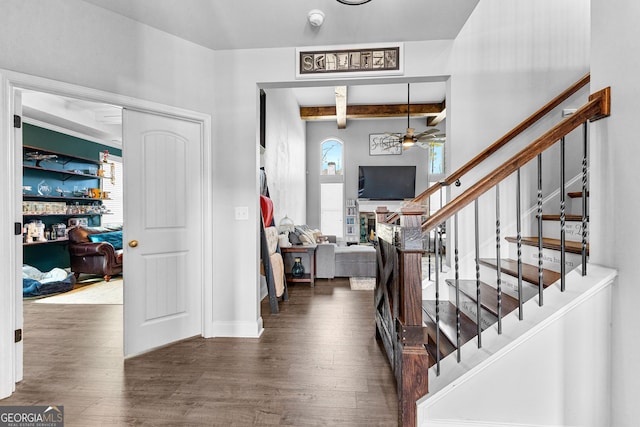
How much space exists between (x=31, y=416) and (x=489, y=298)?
3.05m

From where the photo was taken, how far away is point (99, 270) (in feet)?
17.2

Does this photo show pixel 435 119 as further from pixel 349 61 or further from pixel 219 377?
pixel 219 377

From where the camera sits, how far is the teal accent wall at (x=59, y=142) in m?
5.09

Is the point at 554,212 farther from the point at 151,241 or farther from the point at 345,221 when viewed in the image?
the point at 345,221

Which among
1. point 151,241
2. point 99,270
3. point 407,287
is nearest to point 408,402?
point 407,287

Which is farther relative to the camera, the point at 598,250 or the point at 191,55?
the point at 191,55

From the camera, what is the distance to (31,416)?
1.83 meters

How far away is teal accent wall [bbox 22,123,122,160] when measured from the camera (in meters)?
5.09

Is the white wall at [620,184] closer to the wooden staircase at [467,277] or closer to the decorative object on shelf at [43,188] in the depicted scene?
the wooden staircase at [467,277]

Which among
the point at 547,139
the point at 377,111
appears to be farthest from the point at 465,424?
the point at 377,111

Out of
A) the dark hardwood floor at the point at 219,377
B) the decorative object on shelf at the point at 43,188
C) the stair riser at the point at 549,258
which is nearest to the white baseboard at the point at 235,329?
the dark hardwood floor at the point at 219,377

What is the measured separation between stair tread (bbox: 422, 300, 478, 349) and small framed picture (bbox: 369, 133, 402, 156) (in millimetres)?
6763

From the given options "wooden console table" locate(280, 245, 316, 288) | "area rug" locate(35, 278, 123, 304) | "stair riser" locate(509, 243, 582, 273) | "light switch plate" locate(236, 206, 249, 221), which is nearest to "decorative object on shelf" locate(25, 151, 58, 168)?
"area rug" locate(35, 278, 123, 304)

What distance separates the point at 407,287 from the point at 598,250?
1025 mm
